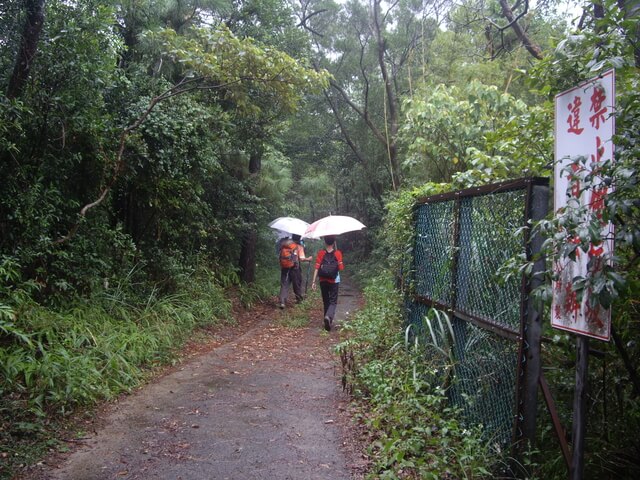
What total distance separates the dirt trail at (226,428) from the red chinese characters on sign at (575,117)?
9.15ft

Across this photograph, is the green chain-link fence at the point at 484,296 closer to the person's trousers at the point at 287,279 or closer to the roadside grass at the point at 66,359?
the roadside grass at the point at 66,359

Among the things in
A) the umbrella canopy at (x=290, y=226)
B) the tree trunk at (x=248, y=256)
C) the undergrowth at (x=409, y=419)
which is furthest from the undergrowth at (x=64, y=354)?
the tree trunk at (x=248, y=256)

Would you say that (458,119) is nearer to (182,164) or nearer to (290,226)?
(182,164)

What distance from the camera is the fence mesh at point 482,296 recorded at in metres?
3.40

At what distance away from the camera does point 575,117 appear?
96.3 inches

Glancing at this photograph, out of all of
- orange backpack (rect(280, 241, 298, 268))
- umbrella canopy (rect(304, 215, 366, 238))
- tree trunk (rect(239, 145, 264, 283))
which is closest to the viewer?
umbrella canopy (rect(304, 215, 366, 238))

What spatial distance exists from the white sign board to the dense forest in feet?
0.29

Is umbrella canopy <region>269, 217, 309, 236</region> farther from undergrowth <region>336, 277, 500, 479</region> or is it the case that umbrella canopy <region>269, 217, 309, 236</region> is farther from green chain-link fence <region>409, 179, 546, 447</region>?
green chain-link fence <region>409, 179, 546, 447</region>

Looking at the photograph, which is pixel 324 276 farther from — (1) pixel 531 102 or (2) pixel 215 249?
(1) pixel 531 102

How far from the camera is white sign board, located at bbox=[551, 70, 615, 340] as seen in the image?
2178 millimetres

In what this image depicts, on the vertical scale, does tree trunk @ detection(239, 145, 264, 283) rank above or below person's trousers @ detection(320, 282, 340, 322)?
above

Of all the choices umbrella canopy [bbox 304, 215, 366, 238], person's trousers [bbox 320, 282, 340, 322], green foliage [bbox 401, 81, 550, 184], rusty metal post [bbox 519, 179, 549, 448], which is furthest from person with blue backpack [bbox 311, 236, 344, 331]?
rusty metal post [bbox 519, 179, 549, 448]

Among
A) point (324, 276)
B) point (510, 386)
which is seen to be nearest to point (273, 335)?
point (324, 276)

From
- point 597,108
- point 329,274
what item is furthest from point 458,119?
point 597,108
